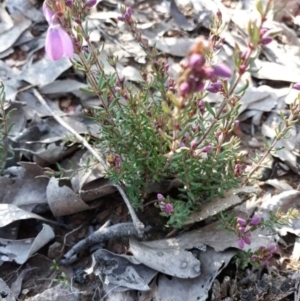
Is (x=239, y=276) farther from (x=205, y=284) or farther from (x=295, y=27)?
(x=295, y=27)

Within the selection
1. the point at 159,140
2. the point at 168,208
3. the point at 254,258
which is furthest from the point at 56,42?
the point at 254,258

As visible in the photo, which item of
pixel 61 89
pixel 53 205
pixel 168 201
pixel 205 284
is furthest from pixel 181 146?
pixel 61 89

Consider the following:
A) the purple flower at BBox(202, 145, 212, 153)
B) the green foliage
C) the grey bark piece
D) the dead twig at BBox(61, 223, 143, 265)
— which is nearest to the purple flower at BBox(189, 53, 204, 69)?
the green foliage

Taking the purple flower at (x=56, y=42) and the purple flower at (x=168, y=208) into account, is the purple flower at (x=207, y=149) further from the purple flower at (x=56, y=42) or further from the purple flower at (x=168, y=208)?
the purple flower at (x=56, y=42)

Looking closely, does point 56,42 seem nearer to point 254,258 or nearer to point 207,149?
point 207,149

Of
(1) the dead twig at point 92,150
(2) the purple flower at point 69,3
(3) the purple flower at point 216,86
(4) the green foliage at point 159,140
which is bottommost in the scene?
(1) the dead twig at point 92,150

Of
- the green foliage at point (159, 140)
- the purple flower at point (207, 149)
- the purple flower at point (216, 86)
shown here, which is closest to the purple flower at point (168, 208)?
the green foliage at point (159, 140)

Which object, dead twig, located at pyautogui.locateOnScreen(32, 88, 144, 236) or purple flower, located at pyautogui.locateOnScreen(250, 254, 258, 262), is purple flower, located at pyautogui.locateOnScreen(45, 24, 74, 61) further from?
purple flower, located at pyautogui.locateOnScreen(250, 254, 258, 262)

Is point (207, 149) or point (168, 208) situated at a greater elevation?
point (207, 149)

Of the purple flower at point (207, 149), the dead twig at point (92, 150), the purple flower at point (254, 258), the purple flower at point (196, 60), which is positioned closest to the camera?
the purple flower at point (196, 60)

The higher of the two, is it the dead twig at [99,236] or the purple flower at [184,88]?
the purple flower at [184,88]
